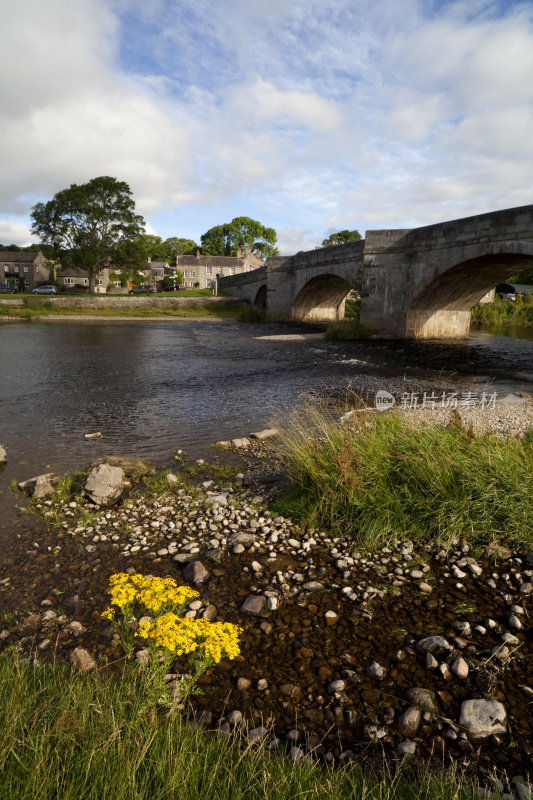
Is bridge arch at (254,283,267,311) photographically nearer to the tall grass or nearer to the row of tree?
the row of tree

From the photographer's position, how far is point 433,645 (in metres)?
3.22

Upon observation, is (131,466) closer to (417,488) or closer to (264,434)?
(264,434)

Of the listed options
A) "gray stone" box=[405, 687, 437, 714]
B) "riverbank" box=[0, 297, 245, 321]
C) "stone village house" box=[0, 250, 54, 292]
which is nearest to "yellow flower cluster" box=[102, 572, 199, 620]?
"gray stone" box=[405, 687, 437, 714]

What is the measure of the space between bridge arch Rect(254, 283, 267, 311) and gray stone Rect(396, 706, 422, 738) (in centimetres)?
5099

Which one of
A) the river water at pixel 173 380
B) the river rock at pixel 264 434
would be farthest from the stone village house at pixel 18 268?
the river rock at pixel 264 434

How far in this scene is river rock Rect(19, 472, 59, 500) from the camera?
18.9 feet

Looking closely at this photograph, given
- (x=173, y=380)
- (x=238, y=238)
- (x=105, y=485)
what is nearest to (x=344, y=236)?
(x=238, y=238)

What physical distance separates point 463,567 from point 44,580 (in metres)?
3.92

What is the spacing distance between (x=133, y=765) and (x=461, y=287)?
2768 cm

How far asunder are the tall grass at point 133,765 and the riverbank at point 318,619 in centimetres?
21

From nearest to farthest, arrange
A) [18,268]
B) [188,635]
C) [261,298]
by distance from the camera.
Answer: [188,635] < [261,298] < [18,268]

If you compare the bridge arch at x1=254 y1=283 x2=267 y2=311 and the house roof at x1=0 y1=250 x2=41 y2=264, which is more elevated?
the house roof at x1=0 y1=250 x2=41 y2=264

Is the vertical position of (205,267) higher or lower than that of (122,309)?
higher

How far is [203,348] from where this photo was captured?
2520 cm
